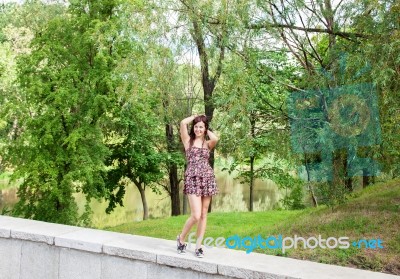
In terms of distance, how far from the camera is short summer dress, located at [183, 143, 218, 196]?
4.44 m

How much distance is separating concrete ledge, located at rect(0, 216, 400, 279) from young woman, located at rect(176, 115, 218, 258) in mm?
209

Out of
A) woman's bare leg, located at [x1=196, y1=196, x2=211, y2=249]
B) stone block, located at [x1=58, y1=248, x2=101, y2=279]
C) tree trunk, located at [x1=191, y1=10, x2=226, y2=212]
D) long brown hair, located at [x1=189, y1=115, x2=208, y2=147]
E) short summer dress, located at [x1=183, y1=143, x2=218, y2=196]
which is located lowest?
stone block, located at [x1=58, y1=248, x2=101, y2=279]

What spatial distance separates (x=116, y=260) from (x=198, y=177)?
1.16m

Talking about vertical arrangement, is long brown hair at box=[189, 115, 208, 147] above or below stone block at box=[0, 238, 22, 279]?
above

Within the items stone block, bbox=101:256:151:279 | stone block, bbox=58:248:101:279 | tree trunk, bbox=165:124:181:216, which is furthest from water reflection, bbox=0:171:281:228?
stone block, bbox=101:256:151:279

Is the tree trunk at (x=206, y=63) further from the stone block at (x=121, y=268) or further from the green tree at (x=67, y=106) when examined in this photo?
the stone block at (x=121, y=268)

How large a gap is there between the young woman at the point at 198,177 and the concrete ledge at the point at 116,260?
0.69 ft

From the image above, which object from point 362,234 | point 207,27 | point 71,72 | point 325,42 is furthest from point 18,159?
point 362,234

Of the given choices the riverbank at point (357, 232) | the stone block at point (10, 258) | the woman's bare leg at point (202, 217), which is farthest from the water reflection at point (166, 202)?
the woman's bare leg at point (202, 217)

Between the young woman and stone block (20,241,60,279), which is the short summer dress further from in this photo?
stone block (20,241,60,279)

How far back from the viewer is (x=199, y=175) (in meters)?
4.45

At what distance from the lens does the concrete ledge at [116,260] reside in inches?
162

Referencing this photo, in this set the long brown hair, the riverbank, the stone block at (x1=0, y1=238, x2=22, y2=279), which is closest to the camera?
the long brown hair

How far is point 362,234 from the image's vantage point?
6988mm
